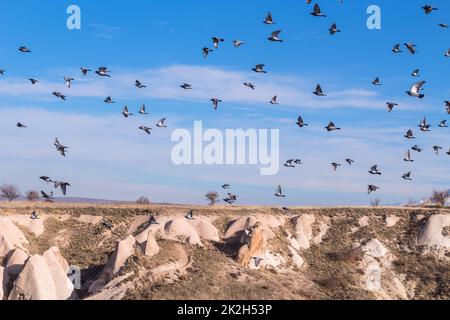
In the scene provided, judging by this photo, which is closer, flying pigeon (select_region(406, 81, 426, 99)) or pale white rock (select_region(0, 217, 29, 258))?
flying pigeon (select_region(406, 81, 426, 99))

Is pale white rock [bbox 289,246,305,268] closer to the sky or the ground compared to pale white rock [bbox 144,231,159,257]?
closer to the ground

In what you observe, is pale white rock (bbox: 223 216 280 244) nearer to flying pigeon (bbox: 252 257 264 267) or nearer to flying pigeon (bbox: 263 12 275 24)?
flying pigeon (bbox: 252 257 264 267)

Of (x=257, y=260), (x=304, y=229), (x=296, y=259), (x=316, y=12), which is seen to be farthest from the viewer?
(x=304, y=229)

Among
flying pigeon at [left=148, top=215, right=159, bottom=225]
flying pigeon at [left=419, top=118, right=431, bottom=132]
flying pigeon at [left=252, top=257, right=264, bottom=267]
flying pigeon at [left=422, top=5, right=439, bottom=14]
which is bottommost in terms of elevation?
flying pigeon at [left=252, top=257, right=264, bottom=267]

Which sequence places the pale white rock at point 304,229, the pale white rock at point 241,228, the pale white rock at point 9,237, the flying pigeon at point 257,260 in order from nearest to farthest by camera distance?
the flying pigeon at point 257,260 < the pale white rock at point 9,237 < the pale white rock at point 241,228 < the pale white rock at point 304,229

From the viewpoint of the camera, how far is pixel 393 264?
80062 mm

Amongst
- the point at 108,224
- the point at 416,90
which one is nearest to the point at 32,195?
the point at 108,224

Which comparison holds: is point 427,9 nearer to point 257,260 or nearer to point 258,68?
point 258,68

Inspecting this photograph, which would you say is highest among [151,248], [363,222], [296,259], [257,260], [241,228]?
[363,222]

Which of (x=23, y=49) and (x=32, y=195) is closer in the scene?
(x=23, y=49)

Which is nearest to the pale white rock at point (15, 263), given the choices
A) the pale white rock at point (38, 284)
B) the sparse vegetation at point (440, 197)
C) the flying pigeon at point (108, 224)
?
the pale white rock at point (38, 284)

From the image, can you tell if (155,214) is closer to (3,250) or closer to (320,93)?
(3,250)

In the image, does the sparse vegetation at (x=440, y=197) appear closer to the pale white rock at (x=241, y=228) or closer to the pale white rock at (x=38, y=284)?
the pale white rock at (x=241, y=228)

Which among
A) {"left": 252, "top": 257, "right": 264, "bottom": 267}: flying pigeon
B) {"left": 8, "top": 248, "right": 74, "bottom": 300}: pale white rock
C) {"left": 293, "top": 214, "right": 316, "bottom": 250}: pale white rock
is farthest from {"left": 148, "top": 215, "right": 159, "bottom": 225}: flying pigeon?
{"left": 293, "top": 214, "right": 316, "bottom": 250}: pale white rock
